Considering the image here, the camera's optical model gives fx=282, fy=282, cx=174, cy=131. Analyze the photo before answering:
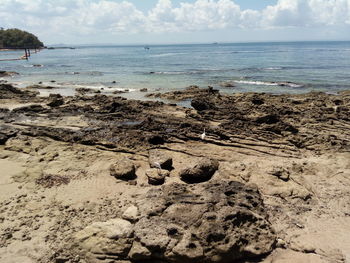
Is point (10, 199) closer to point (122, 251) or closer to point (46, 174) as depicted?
point (46, 174)

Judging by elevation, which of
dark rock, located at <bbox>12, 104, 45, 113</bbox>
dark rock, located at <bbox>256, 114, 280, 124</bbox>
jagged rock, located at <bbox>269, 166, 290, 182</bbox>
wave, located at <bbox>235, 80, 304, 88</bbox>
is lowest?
jagged rock, located at <bbox>269, 166, 290, 182</bbox>

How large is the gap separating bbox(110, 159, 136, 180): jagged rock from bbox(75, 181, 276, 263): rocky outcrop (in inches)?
101

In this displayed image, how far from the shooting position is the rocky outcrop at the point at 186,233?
5648mm

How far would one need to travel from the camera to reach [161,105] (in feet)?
61.6

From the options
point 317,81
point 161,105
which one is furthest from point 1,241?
point 317,81

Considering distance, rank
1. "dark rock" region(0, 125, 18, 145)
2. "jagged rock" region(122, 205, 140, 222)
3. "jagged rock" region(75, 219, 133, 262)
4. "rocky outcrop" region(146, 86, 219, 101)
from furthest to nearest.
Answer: "rocky outcrop" region(146, 86, 219, 101)
"dark rock" region(0, 125, 18, 145)
"jagged rock" region(122, 205, 140, 222)
"jagged rock" region(75, 219, 133, 262)

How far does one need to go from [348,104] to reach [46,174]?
17.9 m

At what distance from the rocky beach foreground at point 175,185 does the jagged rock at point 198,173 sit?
0.03 m

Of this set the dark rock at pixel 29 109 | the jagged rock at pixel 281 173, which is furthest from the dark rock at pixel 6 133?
the jagged rock at pixel 281 173

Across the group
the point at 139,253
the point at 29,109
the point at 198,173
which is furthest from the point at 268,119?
the point at 29,109

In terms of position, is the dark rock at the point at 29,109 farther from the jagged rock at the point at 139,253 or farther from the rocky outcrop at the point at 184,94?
the jagged rock at the point at 139,253

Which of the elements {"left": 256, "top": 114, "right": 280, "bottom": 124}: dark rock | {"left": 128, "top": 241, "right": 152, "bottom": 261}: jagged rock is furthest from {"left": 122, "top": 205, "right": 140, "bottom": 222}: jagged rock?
{"left": 256, "top": 114, "right": 280, "bottom": 124}: dark rock

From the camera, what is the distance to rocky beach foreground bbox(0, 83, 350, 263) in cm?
600

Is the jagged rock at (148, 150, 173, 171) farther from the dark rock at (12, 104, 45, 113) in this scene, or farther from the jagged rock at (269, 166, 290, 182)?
the dark rock at (12, 104, 45, 113)
